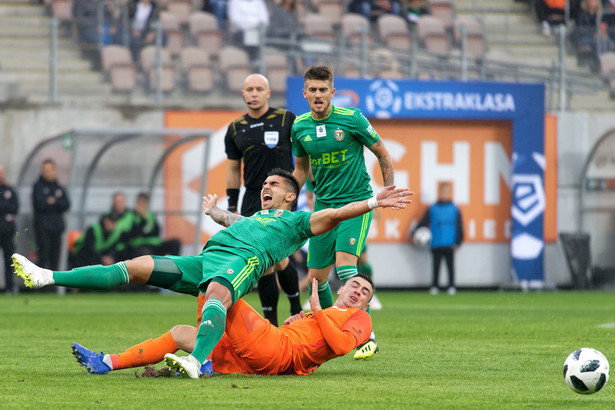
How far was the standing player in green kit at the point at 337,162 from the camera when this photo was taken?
31.2 ft

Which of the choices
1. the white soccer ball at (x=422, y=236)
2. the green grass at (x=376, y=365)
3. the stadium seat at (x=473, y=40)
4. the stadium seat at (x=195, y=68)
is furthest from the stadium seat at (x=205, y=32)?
the green grass at (x=376, y=365)

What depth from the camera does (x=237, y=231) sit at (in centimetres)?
763

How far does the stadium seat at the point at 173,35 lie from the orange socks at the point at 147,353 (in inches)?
538

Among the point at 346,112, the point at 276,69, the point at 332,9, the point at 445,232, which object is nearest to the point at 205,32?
the point at 276,69

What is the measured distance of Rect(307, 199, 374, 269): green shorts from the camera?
961 centimetres

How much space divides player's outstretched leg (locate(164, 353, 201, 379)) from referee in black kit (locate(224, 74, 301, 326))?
11.1 ft

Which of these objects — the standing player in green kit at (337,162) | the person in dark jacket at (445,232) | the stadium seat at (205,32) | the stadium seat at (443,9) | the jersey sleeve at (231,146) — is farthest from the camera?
the stadium seat at (443,9)

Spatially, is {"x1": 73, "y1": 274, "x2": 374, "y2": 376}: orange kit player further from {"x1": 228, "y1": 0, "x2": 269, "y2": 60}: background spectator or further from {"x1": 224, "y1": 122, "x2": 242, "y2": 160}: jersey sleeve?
{"x1": 228, "y1": 0, "x2": 269, "y2": 60}: background spectator

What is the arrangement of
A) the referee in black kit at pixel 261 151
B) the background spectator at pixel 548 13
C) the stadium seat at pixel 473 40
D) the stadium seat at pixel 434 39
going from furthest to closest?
1. the background spectator at pixel 548 13
2. the stadium seat at pixel 473 40
3. the stadium seat at pixel 434 39
4. the referee in black kit at pixel 261 151

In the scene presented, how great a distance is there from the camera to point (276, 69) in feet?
67.7

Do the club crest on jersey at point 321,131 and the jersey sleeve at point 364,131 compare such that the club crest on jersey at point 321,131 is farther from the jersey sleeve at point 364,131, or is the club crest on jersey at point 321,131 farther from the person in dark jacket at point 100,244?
the person in dark jacket at point 100,244

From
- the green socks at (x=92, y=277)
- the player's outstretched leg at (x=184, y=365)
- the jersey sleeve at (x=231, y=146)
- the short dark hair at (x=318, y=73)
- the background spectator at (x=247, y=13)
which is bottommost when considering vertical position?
the player's outstretched leg at (x=184, y=365)

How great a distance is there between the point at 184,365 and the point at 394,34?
15622 mm

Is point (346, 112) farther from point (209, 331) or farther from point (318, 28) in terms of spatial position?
point (318, 28)
